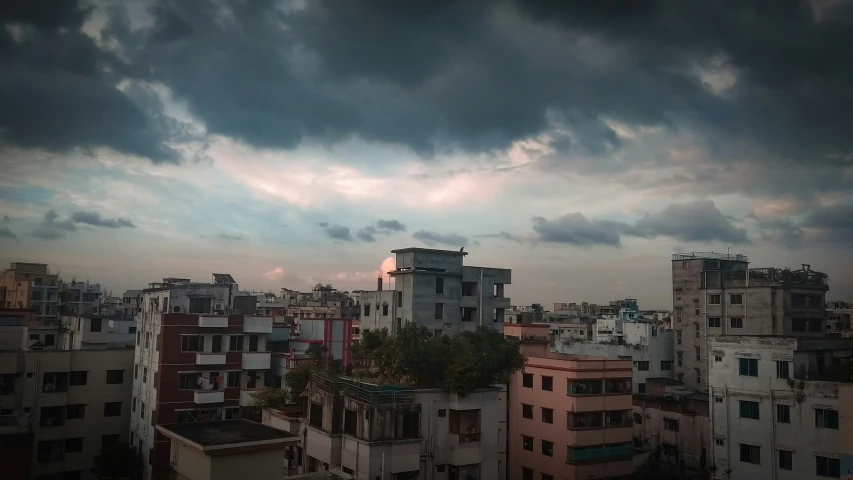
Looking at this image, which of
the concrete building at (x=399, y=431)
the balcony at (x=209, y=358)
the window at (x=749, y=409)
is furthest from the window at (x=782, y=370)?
the balcony at (x=209, y=358)

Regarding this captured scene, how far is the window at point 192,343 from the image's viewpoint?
3909cm

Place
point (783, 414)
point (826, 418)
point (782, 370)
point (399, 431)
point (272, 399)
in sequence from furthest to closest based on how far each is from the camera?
point (272, 399)
point (782, 370)
point (783, 414)
point (826, 418)
point (399, 431)

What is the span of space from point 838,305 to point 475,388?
85627 mm

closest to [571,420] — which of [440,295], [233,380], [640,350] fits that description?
[440,295]

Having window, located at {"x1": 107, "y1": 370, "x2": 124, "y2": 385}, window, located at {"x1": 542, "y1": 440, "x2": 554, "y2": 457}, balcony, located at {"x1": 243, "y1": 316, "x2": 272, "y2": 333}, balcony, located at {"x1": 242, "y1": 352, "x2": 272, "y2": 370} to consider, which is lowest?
window, located at {"x1": 542, "y1": 440, "x2": 554, "y2": 457}

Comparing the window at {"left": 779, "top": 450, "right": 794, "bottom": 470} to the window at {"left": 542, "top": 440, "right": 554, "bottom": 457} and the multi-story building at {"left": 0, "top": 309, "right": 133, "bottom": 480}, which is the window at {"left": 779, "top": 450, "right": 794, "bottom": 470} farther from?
the multi-story building at {"left": 0, "top": 309, "right": 133, "bottom": 480}

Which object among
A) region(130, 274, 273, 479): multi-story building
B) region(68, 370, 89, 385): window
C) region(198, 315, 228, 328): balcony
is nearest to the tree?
region(130, 274, 273, 479): multi-story building

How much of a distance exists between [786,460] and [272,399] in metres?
27.6

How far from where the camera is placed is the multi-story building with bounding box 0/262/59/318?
73.2m

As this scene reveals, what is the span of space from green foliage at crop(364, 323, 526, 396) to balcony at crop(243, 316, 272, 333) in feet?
32.3

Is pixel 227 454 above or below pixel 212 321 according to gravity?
below

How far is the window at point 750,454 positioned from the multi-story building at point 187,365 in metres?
28.1

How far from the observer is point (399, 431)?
29469 mm

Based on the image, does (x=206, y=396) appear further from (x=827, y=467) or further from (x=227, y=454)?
(x=827, y=467)
